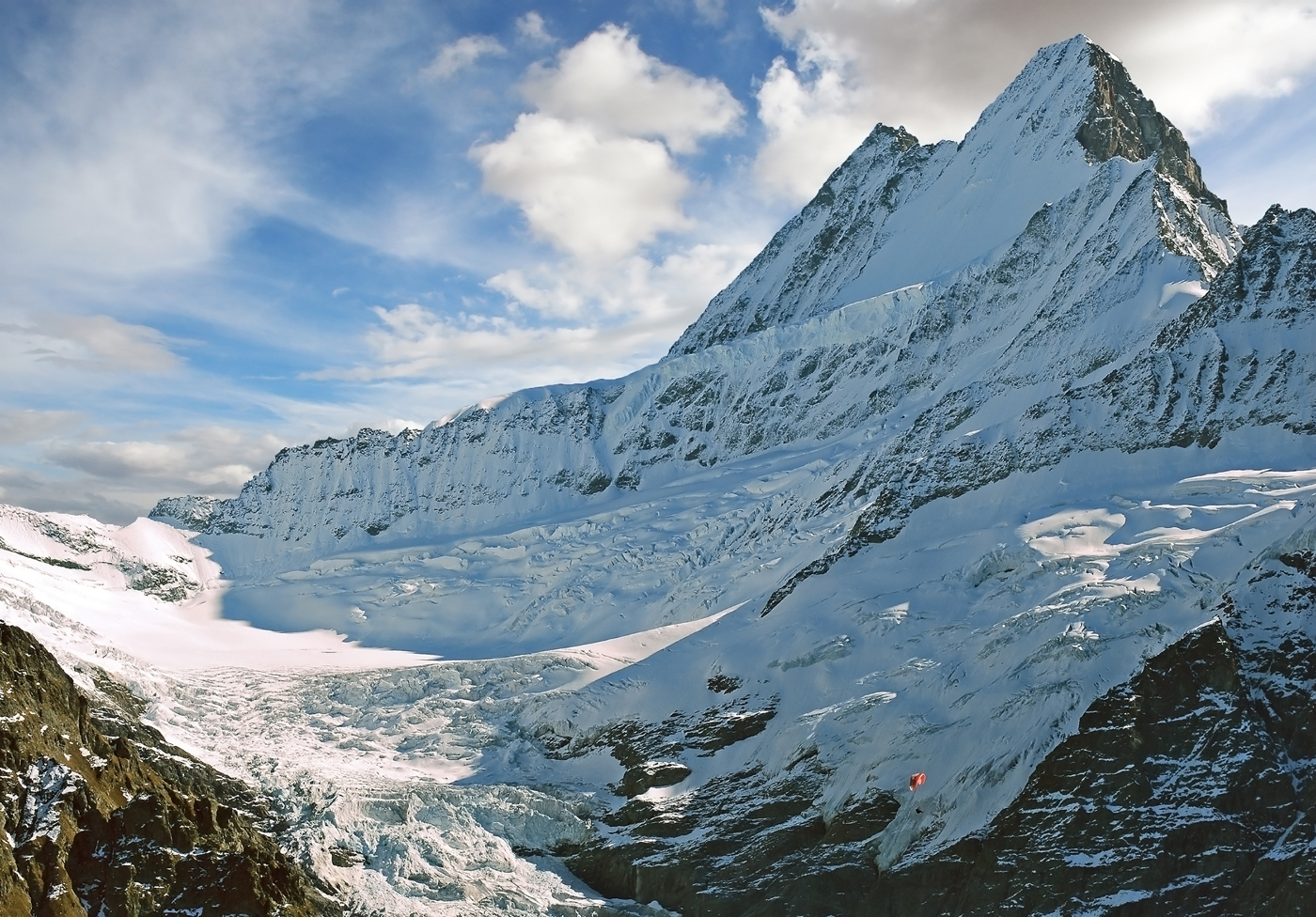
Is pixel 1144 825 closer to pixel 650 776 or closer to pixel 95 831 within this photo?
pixel 650 776

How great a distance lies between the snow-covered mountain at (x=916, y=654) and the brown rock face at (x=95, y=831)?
1773 cm

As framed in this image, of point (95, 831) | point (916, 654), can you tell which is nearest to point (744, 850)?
point (916, 654)

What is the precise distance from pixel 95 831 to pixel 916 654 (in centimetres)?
5572

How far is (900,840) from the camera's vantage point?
68.2m

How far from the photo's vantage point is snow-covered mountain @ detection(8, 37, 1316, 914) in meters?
65.7

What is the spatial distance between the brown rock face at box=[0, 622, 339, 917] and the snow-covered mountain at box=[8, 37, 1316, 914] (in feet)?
58.2

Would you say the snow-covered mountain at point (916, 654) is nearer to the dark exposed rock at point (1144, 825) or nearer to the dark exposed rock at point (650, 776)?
the dark exposed rock at point (1144, 825)

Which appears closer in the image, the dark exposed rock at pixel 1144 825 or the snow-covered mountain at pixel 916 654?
the dark exposed rock at pixel 1144 825

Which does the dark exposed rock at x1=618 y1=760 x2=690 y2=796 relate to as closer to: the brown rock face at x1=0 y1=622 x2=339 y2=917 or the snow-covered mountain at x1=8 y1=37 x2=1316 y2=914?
the snow-covered mountain at x1=8 y1=37 x2=1316 y2=914

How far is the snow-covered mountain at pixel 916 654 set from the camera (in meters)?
65.7

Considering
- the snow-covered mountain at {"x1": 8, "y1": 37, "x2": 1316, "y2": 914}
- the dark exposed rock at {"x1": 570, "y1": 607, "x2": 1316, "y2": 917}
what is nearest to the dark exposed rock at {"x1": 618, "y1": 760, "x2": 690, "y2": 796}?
the snow-covered mountain at {"x1": 8, "y1": 37, "x2": 1316, "y2": 914}

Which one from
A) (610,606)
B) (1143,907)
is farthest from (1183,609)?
(610,606)

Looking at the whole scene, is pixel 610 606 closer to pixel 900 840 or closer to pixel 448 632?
pixel 448 632

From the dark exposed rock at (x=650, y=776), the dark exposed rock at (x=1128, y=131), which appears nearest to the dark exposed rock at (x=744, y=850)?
the dark exposed rock at (x=650, y=776)
